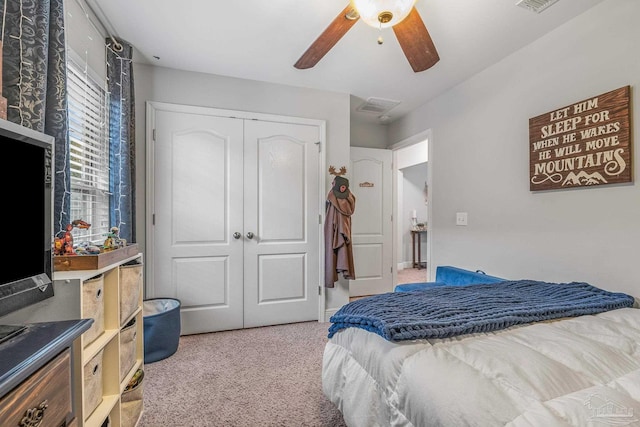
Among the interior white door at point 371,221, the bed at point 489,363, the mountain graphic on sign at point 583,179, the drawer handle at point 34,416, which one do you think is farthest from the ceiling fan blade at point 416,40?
the interior white door at point 371,221

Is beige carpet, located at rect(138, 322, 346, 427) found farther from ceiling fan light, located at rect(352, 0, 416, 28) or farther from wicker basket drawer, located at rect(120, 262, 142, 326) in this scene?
ceiling fan light, located at rect(352, 0, 416, 28)

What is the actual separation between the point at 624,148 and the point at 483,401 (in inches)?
72.6

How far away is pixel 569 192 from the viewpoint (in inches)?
78.6

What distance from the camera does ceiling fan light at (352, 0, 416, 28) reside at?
4.33 ft

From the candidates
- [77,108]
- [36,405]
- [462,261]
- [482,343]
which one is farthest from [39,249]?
[462,261]

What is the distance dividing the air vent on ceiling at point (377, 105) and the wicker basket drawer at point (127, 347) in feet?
9.93

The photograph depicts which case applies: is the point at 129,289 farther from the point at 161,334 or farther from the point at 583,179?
the point at 583,179

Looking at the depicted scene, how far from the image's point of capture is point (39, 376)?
644 mm

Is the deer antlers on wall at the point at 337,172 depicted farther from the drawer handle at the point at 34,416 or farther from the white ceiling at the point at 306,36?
the drawer handle at the point at 34,416

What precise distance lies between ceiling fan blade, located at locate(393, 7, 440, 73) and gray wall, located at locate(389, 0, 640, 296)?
1000 millimetres

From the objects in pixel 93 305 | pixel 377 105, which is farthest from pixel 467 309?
pixel 377 105

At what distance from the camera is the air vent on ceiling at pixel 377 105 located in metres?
3.37

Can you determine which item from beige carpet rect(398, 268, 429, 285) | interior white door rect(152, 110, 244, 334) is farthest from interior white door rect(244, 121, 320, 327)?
beige carpet rect(398, 268, 429, 285)

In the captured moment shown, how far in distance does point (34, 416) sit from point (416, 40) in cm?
207
